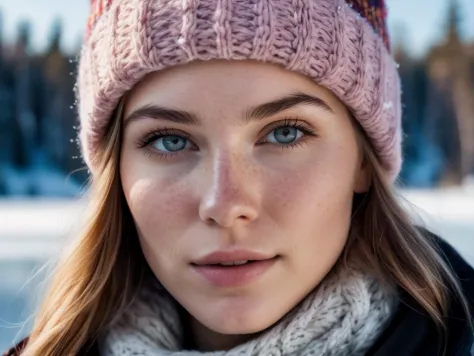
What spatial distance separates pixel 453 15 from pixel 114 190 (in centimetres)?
1031

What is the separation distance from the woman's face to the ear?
67mm

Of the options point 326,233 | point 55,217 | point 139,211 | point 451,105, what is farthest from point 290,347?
point 451,105

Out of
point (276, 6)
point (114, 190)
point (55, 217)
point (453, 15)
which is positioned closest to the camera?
point (276, 6)

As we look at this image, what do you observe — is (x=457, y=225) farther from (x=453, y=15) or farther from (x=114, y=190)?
(x=453, y=15)

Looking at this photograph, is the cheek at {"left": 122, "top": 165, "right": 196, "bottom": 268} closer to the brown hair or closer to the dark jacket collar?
the brown hair

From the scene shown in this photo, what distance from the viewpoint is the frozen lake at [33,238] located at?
1.39 metres

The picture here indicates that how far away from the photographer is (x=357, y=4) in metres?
0.97

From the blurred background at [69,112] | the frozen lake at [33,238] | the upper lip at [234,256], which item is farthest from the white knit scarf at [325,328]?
the blurred background at [69,112]

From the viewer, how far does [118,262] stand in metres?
1.16

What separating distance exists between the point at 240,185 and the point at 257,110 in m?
0.12

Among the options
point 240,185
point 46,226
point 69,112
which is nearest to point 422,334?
point 240,185

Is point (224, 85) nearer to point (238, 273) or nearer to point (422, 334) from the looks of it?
point (238, 273)

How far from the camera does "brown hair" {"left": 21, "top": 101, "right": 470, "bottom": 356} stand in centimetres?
99

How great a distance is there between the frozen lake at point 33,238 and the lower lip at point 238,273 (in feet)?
1.32
